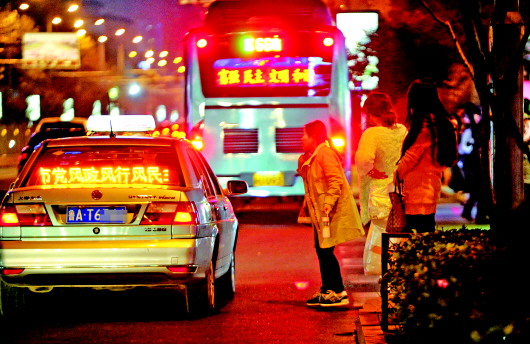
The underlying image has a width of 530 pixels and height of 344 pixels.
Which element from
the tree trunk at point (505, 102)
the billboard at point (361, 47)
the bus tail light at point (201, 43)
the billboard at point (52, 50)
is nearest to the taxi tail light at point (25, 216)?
the tree trunk at point (505, 102)

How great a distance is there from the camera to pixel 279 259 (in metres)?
13.1

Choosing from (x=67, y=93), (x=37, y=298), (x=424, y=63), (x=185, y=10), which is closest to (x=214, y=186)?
(x=37, y=298)

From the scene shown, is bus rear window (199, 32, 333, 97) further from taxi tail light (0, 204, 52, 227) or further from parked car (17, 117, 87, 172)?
taxi tail light (0, 204, 52, 227)

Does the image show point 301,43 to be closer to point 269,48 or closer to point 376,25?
point 269,48

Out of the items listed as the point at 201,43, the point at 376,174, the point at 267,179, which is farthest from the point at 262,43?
the point at 376,174

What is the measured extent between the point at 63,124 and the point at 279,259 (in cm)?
1360

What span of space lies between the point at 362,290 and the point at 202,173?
7.12ft

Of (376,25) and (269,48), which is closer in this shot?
(269,48)

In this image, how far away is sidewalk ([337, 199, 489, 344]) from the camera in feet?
24.7

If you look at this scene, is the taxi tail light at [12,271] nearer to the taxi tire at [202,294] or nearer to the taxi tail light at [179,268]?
the taxi tail light at [179,268]

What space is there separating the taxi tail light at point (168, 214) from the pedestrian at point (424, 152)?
1825 millimetres

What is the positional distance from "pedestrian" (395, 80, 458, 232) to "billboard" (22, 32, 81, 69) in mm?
48882

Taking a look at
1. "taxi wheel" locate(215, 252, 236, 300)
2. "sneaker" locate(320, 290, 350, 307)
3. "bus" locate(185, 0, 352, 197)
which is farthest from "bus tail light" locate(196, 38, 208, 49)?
"sneaker" locate(320, 290, 350, 307)

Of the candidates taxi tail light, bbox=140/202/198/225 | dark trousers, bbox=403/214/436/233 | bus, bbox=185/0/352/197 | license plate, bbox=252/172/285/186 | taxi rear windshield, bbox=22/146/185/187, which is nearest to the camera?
taxi tail light, bbox=140/202/198/225
